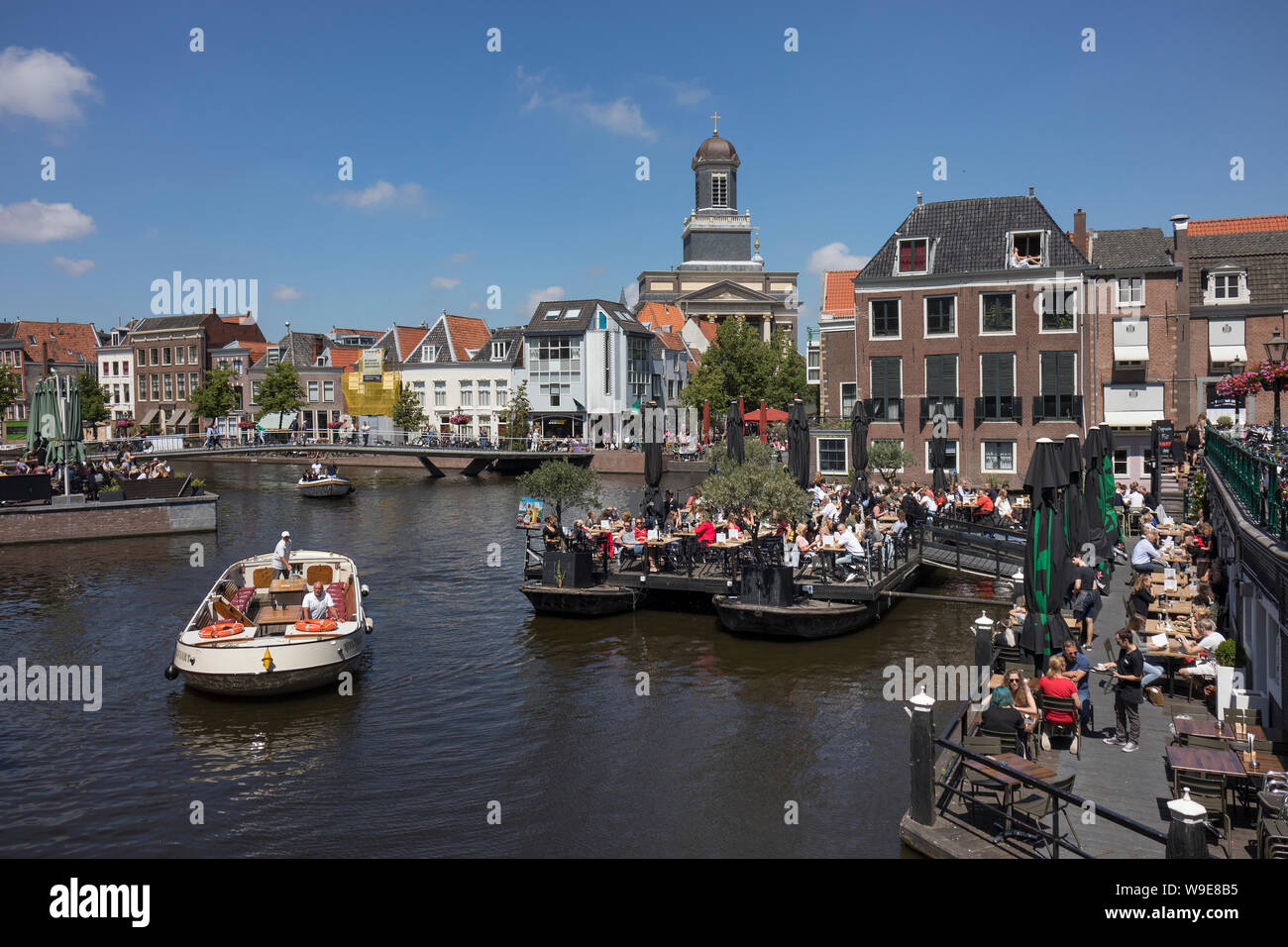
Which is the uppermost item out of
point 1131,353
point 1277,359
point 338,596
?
point 1131,353

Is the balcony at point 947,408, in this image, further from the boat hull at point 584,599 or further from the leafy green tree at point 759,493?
the boat hull at point 584,599

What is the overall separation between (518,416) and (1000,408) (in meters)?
43.2

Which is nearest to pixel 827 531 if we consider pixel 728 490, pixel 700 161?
pixel 728 490

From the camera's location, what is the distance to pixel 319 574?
22.8m

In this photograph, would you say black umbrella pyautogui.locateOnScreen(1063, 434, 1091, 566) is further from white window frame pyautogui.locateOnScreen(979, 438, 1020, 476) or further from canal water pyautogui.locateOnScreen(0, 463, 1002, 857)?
white window frame pyautogui.locateOnScreen(979, 438, 1020, 476)

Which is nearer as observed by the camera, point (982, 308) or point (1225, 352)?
point (1225, 352)

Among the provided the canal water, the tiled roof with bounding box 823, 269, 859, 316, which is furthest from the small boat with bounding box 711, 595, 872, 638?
the tiled roof with bounding box 823, 269, 859, 316

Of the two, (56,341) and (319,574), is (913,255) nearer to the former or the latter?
(319,574)

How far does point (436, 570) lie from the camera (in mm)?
31484

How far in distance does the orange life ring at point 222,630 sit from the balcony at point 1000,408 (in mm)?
36036

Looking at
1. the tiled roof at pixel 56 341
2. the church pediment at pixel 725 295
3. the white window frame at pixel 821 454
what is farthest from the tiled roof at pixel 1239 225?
the tiled roof at pixel 56 341

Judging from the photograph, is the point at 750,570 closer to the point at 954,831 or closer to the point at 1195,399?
the point at 954,831

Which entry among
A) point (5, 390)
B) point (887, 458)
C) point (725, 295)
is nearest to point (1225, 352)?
point (887, 458)
